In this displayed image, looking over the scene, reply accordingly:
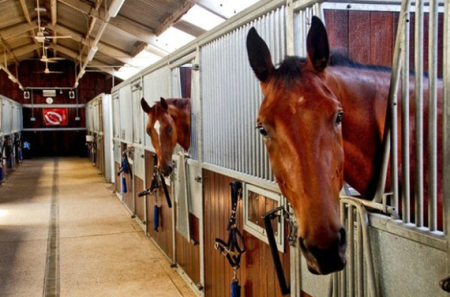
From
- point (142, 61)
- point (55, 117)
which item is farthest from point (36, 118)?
point (142, 61)

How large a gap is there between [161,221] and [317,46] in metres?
3.43

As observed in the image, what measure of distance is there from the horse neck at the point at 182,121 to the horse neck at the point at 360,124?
2.07 metres

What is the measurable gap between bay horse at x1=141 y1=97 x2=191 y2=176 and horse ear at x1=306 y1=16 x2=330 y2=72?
2.19 m

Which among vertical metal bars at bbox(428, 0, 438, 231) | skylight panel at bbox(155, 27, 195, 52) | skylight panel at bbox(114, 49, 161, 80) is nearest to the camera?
vertical metal bars at bbox(428, 0, 438, 231)

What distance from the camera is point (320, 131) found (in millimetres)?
1094

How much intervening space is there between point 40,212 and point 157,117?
387cm

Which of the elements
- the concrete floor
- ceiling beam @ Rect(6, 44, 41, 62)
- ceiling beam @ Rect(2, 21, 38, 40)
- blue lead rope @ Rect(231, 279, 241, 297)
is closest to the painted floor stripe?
the concrete floor

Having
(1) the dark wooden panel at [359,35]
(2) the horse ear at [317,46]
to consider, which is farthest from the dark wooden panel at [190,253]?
(2) the horse ear at [317,46]

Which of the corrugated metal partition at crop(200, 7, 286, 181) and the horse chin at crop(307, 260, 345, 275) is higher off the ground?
the corrugated metal partition at crop(200, 7, 286, 181)

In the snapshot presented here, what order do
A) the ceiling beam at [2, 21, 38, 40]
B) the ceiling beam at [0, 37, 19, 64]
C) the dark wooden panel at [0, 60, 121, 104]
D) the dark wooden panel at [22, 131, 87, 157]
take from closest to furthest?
the ceiling beam at [2, 21, 38, 40] < the ceiling beam at [0, 37, 19, 64] < the dark wooden panel at [0, 60, 121, 104] < the dark wooden panel at [22, 131, 87, 157]

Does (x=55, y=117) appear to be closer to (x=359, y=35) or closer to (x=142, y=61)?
(x=142, y=61)

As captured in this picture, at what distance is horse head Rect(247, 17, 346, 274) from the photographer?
1.01 meters

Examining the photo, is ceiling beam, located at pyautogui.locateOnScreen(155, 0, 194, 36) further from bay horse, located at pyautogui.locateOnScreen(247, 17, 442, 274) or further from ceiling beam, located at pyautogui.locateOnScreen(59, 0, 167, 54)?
bay horse, located at pyautogui.locateOnScreen(247, 17, 442, 274)

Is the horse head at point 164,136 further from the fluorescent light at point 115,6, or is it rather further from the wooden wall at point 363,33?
the fluorescent light at point 115,6
